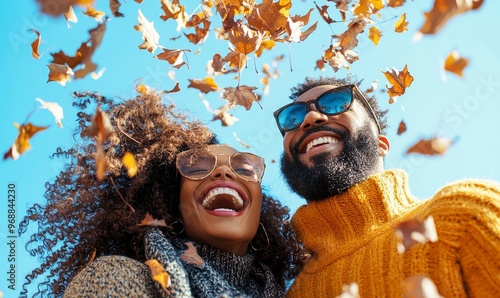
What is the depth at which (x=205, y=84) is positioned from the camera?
3.01m

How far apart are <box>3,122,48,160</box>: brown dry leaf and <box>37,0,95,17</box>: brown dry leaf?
1.66 ft

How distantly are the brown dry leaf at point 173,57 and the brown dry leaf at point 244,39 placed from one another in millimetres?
402

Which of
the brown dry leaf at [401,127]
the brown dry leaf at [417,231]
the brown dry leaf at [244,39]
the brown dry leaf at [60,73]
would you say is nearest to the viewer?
the brown dry leaf at [417,231]

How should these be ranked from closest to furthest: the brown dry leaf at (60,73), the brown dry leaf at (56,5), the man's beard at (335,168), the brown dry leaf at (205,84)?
1. the brown dry leaf at (56,5)
2. the brown dry leaf at (60,73)
3. the brown dry leaf at (205,84)
4. the man's beard at (335,168)

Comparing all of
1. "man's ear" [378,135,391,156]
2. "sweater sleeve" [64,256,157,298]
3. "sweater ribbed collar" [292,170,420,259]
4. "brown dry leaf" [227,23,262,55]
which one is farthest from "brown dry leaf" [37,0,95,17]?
"man's ear" [378,135,391,156]

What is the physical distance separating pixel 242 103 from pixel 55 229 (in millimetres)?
1548

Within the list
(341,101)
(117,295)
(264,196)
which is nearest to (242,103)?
(341,101)

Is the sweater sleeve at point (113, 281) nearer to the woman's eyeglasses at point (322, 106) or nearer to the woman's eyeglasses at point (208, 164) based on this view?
the woman's eyeglasses at point (208, 164)

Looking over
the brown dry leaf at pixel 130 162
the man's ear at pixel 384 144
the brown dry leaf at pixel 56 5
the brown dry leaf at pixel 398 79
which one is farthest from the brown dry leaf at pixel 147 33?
the man's ear at pixel 384 144

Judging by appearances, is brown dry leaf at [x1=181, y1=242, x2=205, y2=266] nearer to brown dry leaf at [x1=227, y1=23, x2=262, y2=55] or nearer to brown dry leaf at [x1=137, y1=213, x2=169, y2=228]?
brown dry leaf at [x1=137, y1=213, x2=169, y2=228]

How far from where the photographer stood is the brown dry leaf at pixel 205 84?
9.80 feet

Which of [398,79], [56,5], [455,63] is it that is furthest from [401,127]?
[56,5]

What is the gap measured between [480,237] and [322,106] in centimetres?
168

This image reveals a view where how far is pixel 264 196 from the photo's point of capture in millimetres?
4062
